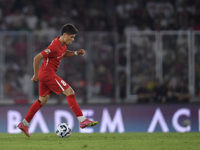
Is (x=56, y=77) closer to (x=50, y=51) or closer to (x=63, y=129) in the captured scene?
(x=50, y=51)

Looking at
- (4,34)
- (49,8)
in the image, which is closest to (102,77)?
(4,34)

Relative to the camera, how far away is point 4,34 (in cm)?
1055

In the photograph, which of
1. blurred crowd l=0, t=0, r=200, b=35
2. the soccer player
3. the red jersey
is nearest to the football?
the soccer player

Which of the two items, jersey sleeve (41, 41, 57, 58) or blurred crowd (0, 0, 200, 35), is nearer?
jersey sleeve (41, 41, 57, 58)

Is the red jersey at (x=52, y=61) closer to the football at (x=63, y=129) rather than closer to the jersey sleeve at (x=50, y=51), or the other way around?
the jersey sleeve at (x=50, y=51)

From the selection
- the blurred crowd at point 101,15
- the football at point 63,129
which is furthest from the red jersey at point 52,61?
the blurred crowd at point 101,15

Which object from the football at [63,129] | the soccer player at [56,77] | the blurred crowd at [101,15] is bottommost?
the football at [63,129]

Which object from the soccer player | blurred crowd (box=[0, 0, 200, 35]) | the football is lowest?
the football

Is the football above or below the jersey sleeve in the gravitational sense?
below

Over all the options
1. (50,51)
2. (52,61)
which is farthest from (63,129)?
(50,51)

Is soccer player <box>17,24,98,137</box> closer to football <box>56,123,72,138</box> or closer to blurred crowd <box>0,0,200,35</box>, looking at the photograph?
football <box>56,123,72,138</box>

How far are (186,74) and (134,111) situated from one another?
73.4 inches

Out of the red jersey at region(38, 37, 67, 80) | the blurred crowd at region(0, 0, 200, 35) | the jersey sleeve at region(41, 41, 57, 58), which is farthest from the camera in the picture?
the blurred crowd at region(0, 0, 200, 35)

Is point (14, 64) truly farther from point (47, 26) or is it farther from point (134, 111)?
point (134, 111)
